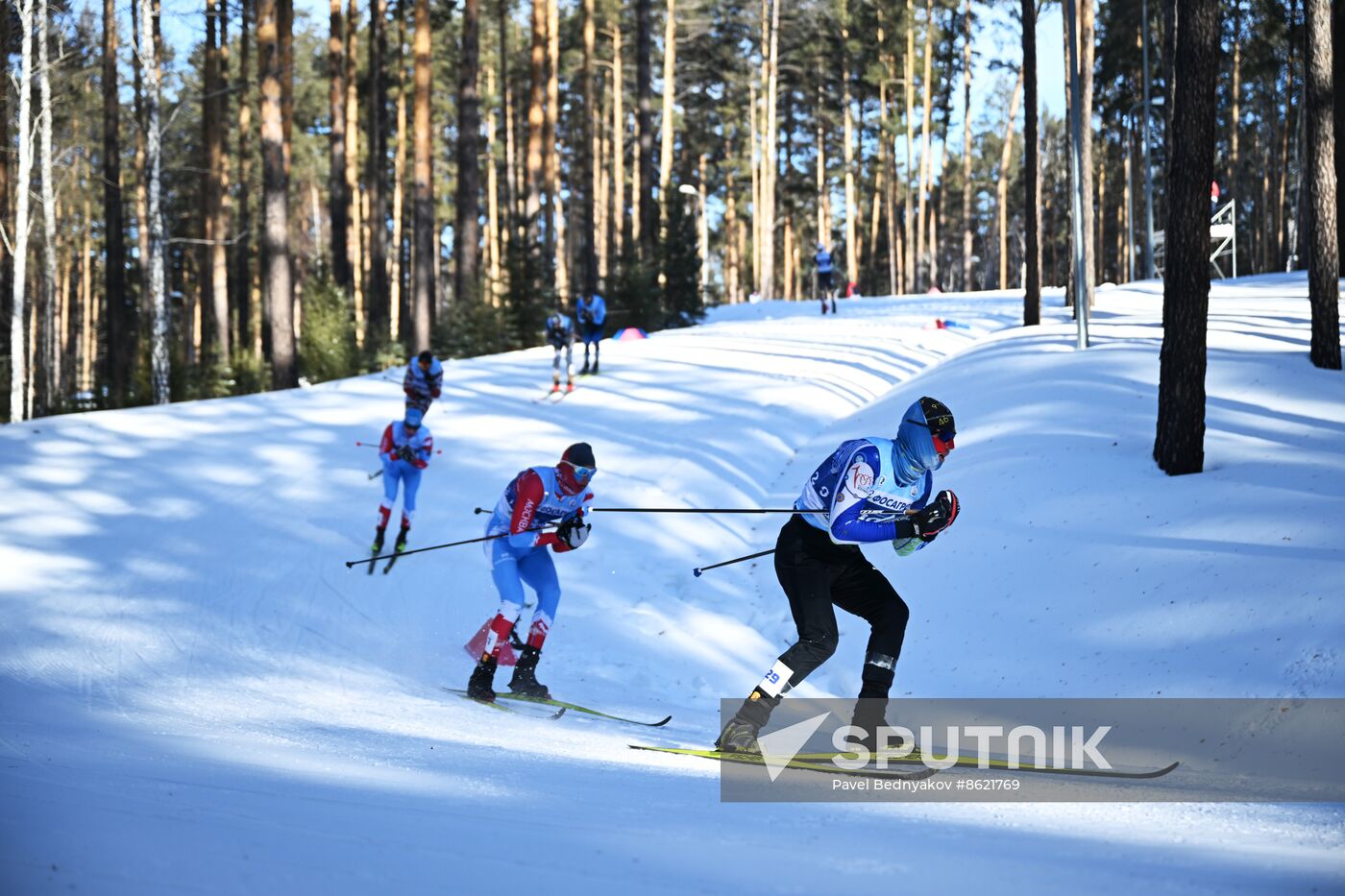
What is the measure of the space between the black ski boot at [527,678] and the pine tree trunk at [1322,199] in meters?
10.4

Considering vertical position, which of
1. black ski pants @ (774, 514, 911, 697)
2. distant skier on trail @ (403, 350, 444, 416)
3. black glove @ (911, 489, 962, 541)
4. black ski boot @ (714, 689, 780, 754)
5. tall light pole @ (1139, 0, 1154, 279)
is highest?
tall light pole @ (1139, 0, 1154, 279)

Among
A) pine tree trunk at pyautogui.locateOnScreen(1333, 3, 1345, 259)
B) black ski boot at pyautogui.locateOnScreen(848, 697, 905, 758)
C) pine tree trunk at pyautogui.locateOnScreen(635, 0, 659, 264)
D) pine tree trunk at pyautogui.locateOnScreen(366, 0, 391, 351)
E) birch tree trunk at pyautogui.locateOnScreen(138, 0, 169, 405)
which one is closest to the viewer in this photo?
black ski boot at pyautogui.locateOnScreen(848, 697, 905, 758)

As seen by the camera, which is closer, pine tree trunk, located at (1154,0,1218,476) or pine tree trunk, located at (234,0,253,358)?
pine tree trunk, located at (1154,0,1218,476)

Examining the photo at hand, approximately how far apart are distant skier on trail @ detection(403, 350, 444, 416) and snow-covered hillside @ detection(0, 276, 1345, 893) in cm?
151

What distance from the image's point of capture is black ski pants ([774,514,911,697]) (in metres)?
6.07

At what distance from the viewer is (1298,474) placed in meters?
9.26

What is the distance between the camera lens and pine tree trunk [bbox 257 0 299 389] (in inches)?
890

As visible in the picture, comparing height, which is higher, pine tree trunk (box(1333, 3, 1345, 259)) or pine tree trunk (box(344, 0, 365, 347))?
pine tree trunk (box(344, 0, 365, 347))

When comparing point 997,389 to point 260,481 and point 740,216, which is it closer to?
point 260,481

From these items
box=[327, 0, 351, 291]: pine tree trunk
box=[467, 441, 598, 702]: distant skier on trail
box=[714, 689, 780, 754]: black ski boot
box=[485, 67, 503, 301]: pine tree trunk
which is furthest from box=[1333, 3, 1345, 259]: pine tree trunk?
box=[485, 67, 503, 301]: pine tree trunk

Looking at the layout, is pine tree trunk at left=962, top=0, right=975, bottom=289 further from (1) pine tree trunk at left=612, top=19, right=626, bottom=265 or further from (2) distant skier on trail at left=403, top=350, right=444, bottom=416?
(2) distant skier on trail at left=403, top=350, right=444, bottom=416

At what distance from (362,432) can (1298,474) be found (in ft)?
45.2

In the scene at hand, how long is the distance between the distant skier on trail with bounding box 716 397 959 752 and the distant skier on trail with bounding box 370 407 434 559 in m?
7.17

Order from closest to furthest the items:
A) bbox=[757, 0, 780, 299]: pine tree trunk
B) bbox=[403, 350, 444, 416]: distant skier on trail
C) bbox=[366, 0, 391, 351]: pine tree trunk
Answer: bbox=[403, 350, 444, 416]: distant skier on trail, bbox=[366, 0, 391, 351]: pine tree trunk, bbox=[757, 0, 780, 299]: pine tree trunk
